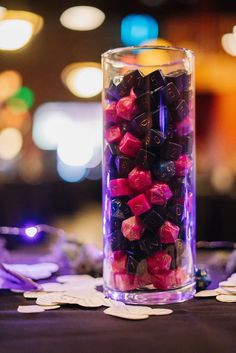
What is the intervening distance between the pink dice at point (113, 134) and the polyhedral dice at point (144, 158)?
36 mm

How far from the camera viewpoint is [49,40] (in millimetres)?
4207

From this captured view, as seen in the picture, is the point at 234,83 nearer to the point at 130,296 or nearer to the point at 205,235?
the point at 205,235

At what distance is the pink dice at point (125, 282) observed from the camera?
27.9 inches

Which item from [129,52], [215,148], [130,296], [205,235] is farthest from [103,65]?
[215,148]

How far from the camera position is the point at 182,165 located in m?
0.73

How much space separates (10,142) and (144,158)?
170 inches

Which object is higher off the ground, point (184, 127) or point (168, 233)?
point (184, 127)

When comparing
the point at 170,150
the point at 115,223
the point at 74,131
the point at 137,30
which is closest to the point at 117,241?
the point at 115,223

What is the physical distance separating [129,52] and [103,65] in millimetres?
40

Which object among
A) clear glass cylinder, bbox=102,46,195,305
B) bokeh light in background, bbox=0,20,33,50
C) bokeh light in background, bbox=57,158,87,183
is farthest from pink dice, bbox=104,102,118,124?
bokeh light in background, bbox=57,158,87,183

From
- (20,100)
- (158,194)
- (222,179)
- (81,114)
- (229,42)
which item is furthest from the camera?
(81,114)

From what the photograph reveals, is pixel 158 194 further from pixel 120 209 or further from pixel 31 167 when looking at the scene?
pixel 31 167

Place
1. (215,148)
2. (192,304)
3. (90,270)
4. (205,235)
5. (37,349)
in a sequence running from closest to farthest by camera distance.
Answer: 1. (37,349)
2. (192,304)
3. (90,270)
4. (205,235)
5. (215,148)

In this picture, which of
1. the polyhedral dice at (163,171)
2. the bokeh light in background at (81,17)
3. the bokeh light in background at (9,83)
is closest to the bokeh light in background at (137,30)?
the bokeh light in background at (81,17)
